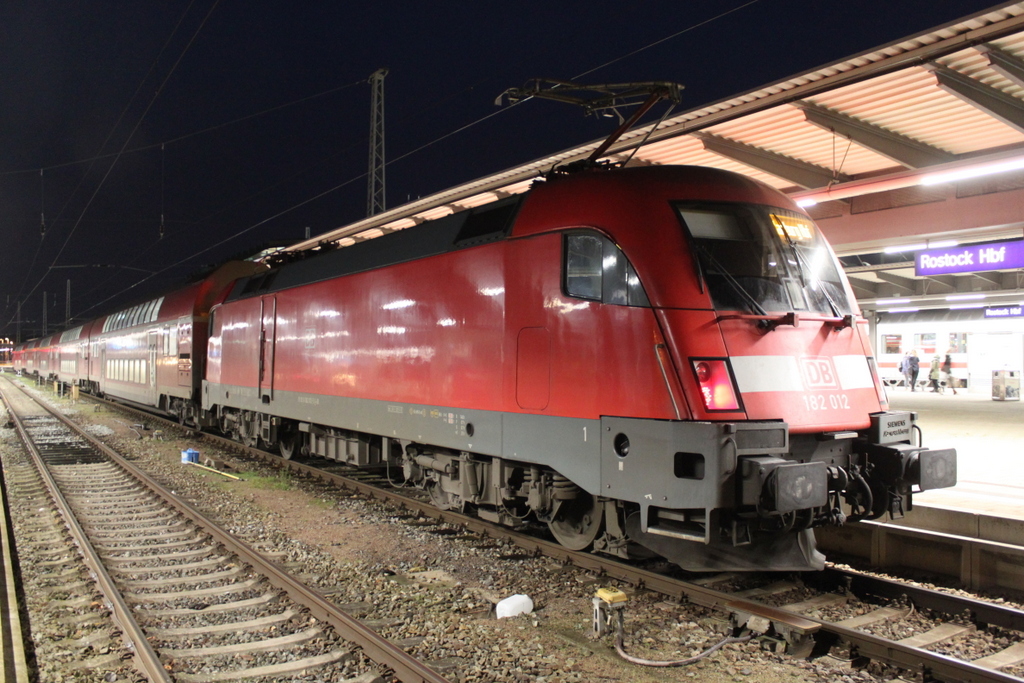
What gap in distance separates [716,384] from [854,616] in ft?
7.11

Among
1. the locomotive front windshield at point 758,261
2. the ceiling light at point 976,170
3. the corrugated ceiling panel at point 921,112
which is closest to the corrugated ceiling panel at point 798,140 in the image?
the corrugated ceiling panel at point 921,112

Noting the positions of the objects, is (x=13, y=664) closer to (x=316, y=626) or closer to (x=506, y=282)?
(x=316, y=626)

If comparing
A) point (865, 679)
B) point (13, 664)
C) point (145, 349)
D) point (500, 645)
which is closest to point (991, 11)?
point (865, 679)

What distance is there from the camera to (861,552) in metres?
7.06

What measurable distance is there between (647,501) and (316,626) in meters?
2.69

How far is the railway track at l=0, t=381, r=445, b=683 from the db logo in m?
3.58

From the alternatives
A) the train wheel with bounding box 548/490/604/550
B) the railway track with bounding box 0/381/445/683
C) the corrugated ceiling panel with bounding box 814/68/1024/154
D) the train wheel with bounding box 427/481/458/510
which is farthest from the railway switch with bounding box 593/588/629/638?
the corrugated ceiling panel with bounding box 814/68/1024/154

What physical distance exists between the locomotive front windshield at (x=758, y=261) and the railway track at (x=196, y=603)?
358cm

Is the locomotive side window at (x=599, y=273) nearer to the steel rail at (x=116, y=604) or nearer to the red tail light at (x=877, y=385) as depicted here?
the red tail light at (x=877, y=385)

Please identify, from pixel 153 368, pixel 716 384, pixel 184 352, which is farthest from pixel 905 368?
Result: pixel 153 368

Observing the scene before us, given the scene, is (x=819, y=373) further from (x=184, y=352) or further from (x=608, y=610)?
(x=184, y=352)

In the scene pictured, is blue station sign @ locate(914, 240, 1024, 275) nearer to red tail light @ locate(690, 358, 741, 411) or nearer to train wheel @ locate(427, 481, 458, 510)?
red tail light @ locate(690, 358, 741, 411)

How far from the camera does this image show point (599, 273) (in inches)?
233

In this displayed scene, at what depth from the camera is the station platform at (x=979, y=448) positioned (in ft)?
26.4
